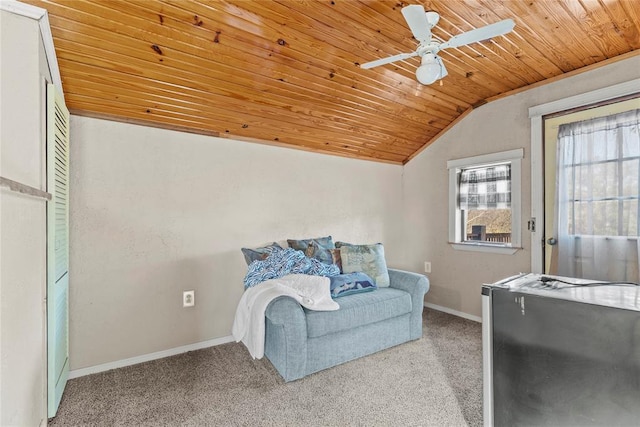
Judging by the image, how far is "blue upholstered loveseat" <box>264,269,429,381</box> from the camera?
2223 millimetres

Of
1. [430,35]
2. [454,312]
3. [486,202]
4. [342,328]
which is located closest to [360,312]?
[342,328]

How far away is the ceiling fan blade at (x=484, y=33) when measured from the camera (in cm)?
153

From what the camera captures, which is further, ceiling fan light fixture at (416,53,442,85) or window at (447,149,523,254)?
window at (447,149,523,254)

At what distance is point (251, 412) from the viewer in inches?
75.1

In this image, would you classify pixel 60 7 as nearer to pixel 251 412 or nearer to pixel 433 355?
pixel 251 412

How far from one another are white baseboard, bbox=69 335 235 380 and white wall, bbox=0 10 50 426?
0.75 m

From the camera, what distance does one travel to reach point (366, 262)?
122 inches

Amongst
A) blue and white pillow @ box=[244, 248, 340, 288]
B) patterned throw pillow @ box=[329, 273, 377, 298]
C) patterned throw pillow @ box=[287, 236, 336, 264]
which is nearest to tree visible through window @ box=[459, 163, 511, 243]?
patterned throw pillow @ box=[329, 273, 377, 298]

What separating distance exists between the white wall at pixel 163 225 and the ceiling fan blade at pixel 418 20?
1897 millimetres

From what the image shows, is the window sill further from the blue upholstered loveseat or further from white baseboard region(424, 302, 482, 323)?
the blue upholstered loveseat

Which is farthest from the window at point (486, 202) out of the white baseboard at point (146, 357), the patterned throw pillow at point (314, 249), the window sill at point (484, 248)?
the white baseboard at point (146, 357)

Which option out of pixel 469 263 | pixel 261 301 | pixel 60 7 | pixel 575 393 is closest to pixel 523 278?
pixel 575 393

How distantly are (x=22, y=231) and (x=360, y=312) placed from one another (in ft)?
6.87

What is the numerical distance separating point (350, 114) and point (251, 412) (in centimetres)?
262
